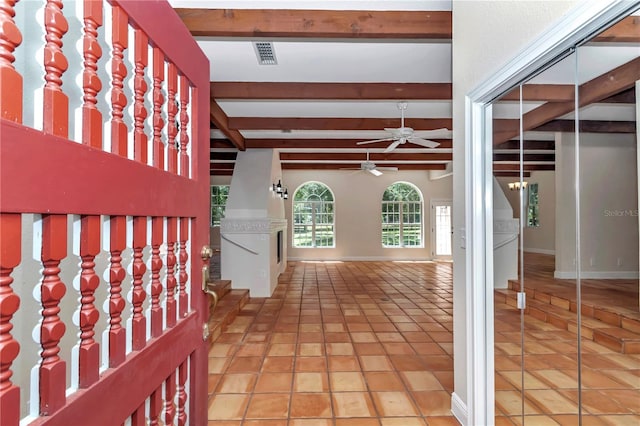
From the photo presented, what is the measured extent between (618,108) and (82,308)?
7.63 feet

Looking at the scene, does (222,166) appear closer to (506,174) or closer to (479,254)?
(506,174)

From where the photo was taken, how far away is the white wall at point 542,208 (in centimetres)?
222

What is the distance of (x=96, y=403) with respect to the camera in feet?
2.48

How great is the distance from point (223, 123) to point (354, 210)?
20.6 feet

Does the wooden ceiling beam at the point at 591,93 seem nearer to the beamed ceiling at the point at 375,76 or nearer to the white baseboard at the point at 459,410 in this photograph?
the beamed ceiling at the point at 375,76

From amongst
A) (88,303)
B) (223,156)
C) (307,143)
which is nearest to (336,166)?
(223,156)

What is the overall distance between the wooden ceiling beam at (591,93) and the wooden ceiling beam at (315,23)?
0.93 meters

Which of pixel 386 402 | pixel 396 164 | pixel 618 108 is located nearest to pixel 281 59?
pixel 618 108

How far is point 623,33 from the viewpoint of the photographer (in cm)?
139

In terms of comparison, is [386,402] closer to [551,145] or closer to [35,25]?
[551,145]

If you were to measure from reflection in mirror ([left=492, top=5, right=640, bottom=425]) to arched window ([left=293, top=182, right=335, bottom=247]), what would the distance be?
818cm

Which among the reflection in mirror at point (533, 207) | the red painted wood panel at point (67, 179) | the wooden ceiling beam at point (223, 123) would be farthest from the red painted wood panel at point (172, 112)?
the wooden ceiling beam at point (223, 123)

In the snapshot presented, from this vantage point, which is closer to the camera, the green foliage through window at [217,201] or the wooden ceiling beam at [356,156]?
the wooden ceiling beam at [356,156]

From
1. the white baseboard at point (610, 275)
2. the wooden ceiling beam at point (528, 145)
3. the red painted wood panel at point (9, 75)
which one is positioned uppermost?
the wooden ceiling beam at point (528, 145)
